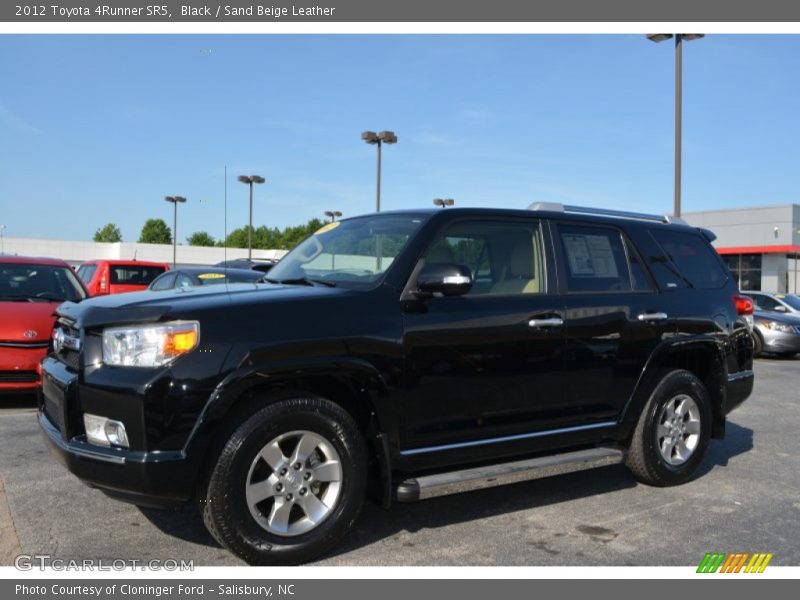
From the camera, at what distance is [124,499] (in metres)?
3.58

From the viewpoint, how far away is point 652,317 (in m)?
5.27

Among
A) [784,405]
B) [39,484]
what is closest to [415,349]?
[39,484]

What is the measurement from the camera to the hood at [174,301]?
361cm

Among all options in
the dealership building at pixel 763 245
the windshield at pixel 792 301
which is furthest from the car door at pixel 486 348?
the dealership building at pixel 763 245

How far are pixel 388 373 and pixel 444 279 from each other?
611mm

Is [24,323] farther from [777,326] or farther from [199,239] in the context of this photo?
[199,239]

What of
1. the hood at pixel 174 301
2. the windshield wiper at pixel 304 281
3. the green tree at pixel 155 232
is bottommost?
the hood at pixel 174 301

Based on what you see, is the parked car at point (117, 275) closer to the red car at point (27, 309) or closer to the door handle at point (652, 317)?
the red car at point (27, 309)

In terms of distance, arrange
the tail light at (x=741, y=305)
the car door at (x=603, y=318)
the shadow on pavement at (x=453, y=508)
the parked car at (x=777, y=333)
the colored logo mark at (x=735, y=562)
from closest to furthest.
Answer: the colored logo mark at (x=735, y=562), the shadow on pavement at (x=453, y=508), the car door at (x=603, y=318), the tail light at (x=741, y=305), the parked car at (x=777, y=333)

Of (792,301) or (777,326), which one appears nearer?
(777,326)

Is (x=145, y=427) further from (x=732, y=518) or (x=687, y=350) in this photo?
(x=687, y=350)

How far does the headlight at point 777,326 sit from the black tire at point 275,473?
14562 mm

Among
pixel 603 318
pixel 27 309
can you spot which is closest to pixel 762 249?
pixel 603 318

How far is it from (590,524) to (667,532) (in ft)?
1.48
